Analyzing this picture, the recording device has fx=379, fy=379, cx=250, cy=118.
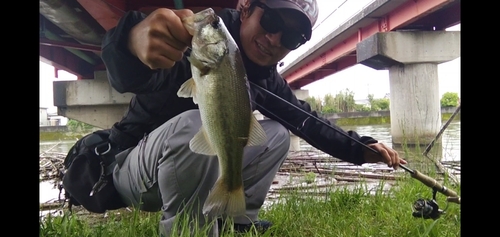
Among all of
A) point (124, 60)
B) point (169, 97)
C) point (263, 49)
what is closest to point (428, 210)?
point (263, 49)

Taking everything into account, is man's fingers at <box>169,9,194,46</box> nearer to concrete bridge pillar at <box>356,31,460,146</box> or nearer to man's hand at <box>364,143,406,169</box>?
man's hand at <box>364,143,406,169</box>

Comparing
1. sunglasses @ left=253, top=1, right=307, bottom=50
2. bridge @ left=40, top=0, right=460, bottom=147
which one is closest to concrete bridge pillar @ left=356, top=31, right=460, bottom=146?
bridge @ left=40, top=0, right=460, bottom=147

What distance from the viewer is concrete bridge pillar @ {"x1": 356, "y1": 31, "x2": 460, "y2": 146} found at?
264cm

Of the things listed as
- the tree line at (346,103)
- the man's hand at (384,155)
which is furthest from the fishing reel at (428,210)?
the tree line at (346,103)

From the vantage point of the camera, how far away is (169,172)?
1492 millimetres

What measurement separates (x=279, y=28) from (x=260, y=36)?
10 cm

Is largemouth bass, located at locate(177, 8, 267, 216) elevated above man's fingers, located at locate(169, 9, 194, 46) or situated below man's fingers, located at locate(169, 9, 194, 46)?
below

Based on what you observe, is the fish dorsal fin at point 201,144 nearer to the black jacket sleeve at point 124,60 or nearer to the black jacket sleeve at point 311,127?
the black jacket sleeve at point 124,60

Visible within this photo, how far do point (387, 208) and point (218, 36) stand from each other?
1483 mm

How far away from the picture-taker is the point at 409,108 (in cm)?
279

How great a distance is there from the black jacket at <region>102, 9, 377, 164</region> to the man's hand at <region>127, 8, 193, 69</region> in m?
0.11

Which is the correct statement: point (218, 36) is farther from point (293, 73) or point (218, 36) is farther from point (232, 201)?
point (293, 73)

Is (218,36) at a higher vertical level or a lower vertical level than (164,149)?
higher

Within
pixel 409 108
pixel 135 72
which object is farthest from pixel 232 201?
pixel 409 108
